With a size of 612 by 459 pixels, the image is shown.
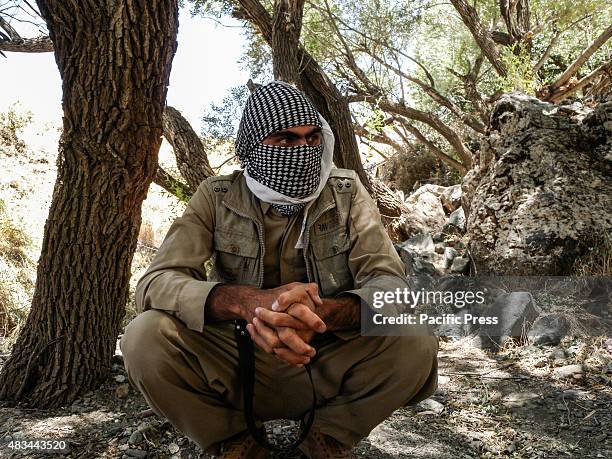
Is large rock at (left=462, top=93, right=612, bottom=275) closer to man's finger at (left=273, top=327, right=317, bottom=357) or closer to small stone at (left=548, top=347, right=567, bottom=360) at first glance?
small stone at (left=548, top=347, right=567, bottom=360)

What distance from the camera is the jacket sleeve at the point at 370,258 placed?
6.36 ft

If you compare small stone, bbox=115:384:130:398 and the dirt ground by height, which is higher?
small stone, bbox=115:384:130:398

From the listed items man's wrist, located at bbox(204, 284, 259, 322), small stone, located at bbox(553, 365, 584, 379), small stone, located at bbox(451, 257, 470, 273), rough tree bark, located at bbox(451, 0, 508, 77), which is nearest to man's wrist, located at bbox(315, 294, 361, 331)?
man's wrist, located at bbox(204, 284, 259, 322)

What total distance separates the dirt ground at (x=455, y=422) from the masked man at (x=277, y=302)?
0.42 m

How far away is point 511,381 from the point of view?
3.05 m

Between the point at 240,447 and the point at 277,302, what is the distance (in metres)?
0.64

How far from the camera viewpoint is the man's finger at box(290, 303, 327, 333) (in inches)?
68.3

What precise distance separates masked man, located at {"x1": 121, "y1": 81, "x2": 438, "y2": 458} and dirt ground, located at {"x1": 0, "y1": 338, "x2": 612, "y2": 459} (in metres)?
0.42

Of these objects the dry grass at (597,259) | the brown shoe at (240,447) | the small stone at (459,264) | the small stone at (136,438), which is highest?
the dry grass at (597,259)

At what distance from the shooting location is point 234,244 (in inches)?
85.6

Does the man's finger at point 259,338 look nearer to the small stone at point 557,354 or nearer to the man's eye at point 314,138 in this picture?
the man's eye at point 314,138

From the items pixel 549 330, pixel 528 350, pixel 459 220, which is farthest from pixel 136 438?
pixel 459 220

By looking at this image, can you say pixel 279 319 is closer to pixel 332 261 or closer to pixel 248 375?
pixel 248 375

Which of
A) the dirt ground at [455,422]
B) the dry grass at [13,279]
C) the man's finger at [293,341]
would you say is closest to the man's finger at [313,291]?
the man's finger at [293,341]
